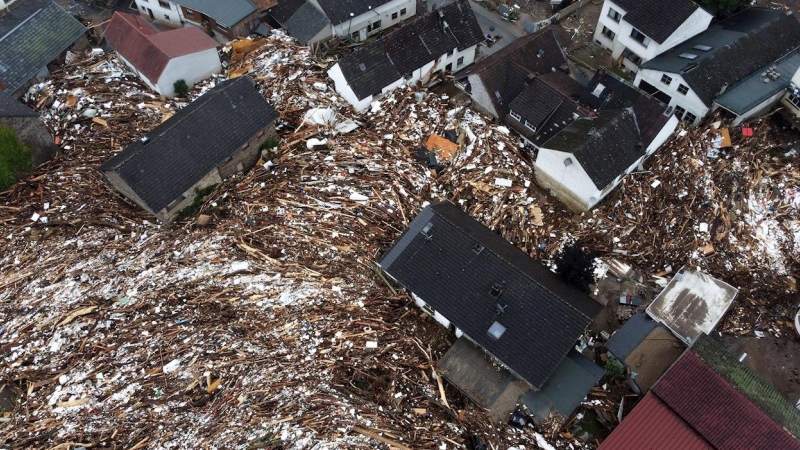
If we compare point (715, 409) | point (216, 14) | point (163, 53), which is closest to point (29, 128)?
point (163, 53)

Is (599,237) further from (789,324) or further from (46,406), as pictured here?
Result: (46,406)

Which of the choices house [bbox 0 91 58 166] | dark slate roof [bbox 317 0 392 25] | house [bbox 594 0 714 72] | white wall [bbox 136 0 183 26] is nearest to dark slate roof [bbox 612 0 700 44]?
house [bbox 594 0 714 72]

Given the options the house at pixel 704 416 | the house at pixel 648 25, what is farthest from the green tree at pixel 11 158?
the house at pixel 648 25

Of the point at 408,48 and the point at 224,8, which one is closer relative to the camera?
the point at 408,48

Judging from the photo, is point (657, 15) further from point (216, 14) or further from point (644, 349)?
point (216, 14)

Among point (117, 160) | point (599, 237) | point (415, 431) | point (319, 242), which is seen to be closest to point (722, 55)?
point (599, 237)

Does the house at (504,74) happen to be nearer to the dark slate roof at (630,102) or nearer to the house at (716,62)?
the dark slate roof at (630,102)
